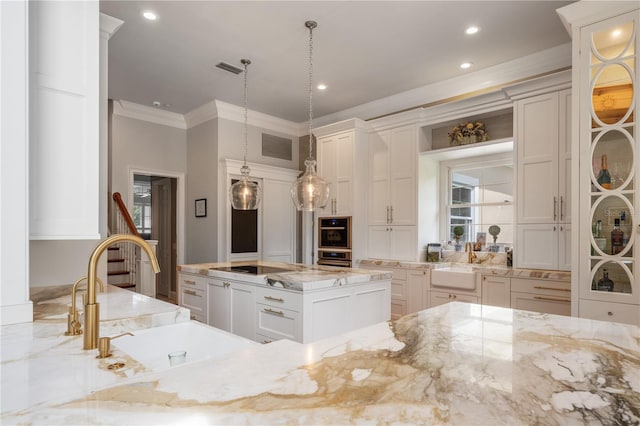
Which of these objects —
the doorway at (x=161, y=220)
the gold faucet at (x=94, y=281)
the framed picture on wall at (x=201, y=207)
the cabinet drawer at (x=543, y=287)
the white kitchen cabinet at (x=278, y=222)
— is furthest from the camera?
the doorway at (x=161, y=220)

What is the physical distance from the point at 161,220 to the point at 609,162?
7.32m

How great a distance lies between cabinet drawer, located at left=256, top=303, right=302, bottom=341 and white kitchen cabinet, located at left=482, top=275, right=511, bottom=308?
7.38 ft

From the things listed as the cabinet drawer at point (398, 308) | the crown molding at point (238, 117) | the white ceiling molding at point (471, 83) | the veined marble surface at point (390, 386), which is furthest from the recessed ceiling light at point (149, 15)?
the cabinet drawer at point (398, 308)

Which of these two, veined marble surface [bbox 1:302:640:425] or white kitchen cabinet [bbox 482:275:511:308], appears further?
white kitchen cabinet [bbox 482:275:511:308]

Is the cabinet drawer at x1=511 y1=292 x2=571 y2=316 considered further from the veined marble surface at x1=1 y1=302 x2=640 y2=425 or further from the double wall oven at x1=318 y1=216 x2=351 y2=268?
the veined marble surface at x1=1 y1=302 x2=640 y2=425

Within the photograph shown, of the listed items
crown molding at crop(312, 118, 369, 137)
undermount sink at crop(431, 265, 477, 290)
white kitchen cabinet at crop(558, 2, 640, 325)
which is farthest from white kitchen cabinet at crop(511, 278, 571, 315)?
crown molding at crop(312, 118, 369, 137)

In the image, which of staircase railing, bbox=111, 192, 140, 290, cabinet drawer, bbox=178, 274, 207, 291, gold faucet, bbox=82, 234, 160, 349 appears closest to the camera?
gold faucet, bbox=82, 234, 160, 349

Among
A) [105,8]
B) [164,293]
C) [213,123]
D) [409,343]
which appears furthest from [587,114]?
[164,293]

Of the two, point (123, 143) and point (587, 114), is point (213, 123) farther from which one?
point (587, 114)

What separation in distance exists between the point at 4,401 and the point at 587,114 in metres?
3.35

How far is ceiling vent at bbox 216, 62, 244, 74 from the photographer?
13.8 ft

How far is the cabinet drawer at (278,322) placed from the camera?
2605 mm

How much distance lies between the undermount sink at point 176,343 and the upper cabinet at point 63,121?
0.57m

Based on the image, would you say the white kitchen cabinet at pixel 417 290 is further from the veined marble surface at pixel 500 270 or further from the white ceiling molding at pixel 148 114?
the white ceiling molding at pixel 148 114
